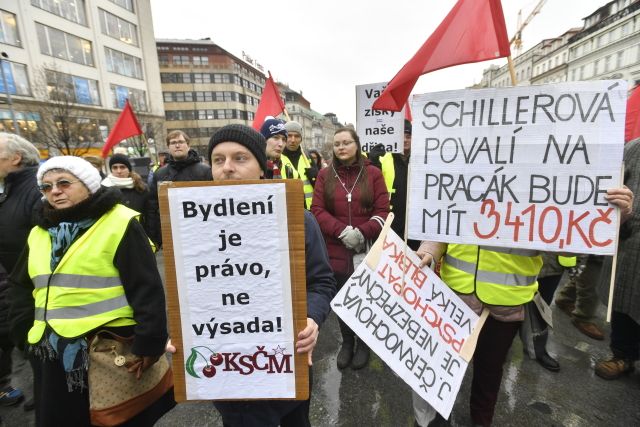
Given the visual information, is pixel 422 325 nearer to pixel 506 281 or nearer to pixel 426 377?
pixel 426 377

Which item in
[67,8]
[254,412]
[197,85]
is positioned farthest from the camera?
[197,85]

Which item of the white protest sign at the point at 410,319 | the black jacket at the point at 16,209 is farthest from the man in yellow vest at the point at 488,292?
the black jacket at the point at 16,209

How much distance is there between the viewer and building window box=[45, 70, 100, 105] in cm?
2139

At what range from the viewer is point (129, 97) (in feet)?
107

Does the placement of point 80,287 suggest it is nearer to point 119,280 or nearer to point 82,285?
point 82,285

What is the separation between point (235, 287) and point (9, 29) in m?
33.5

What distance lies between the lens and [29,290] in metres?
1.92

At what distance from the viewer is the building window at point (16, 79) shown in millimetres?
22234

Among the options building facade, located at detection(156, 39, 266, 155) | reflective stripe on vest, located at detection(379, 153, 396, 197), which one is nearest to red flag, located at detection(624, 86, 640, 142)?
reflective stripe on vest, located at detection(379, 153, 396, 197)

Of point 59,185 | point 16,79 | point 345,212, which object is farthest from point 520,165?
point 16,79

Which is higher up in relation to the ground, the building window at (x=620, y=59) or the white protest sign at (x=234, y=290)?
the building window at (x=620, y=59)

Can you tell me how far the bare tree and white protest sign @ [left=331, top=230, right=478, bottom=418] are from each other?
22.9 m

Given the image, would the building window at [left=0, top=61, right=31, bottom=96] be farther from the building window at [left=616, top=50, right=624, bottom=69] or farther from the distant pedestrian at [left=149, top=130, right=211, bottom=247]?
the building window at [left=616, top=50, right=624, bottom=69]

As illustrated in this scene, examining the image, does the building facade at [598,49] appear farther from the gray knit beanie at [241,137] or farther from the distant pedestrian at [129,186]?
the gray knit beanie at [241,137]
